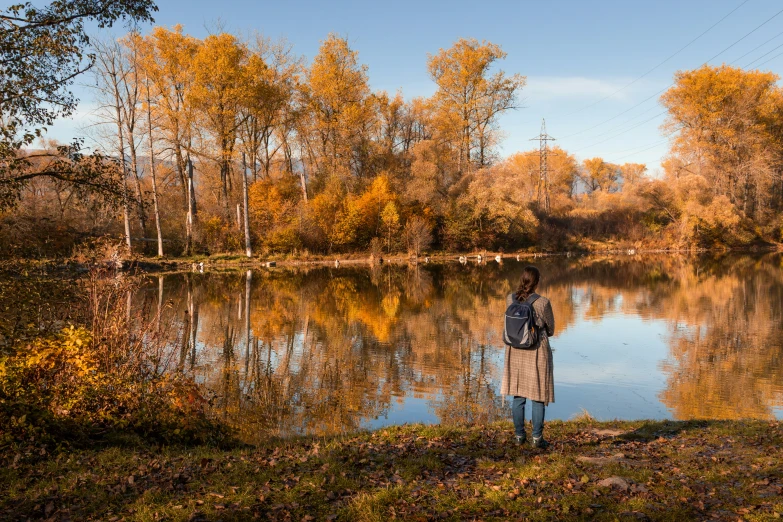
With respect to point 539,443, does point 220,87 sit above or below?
above

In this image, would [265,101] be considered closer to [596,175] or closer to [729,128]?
[729,128]

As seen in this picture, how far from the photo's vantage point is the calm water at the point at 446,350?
931 cm

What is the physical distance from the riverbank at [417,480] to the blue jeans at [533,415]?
20cm

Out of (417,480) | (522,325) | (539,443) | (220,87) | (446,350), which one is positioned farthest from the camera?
(220,87)

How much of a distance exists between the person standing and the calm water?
2703 millimetres

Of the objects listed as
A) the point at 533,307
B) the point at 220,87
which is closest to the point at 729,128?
the point at 220,87

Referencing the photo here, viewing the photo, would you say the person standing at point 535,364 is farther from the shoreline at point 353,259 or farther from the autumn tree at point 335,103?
the autumn tree at point 335,103

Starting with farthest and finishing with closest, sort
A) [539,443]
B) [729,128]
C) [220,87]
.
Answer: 1. [729,128]
2. [220,87]
3. [539,443]

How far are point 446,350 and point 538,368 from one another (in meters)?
7.51

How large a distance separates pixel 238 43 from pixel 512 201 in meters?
24.0

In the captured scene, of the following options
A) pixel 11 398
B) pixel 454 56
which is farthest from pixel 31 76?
pixel 454 56

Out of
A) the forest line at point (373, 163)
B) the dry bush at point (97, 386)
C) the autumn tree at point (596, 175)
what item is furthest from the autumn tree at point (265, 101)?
the autumn tree at point (596, 175)

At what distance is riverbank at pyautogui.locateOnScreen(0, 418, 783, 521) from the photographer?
14.9ft

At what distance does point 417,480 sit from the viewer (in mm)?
5281
